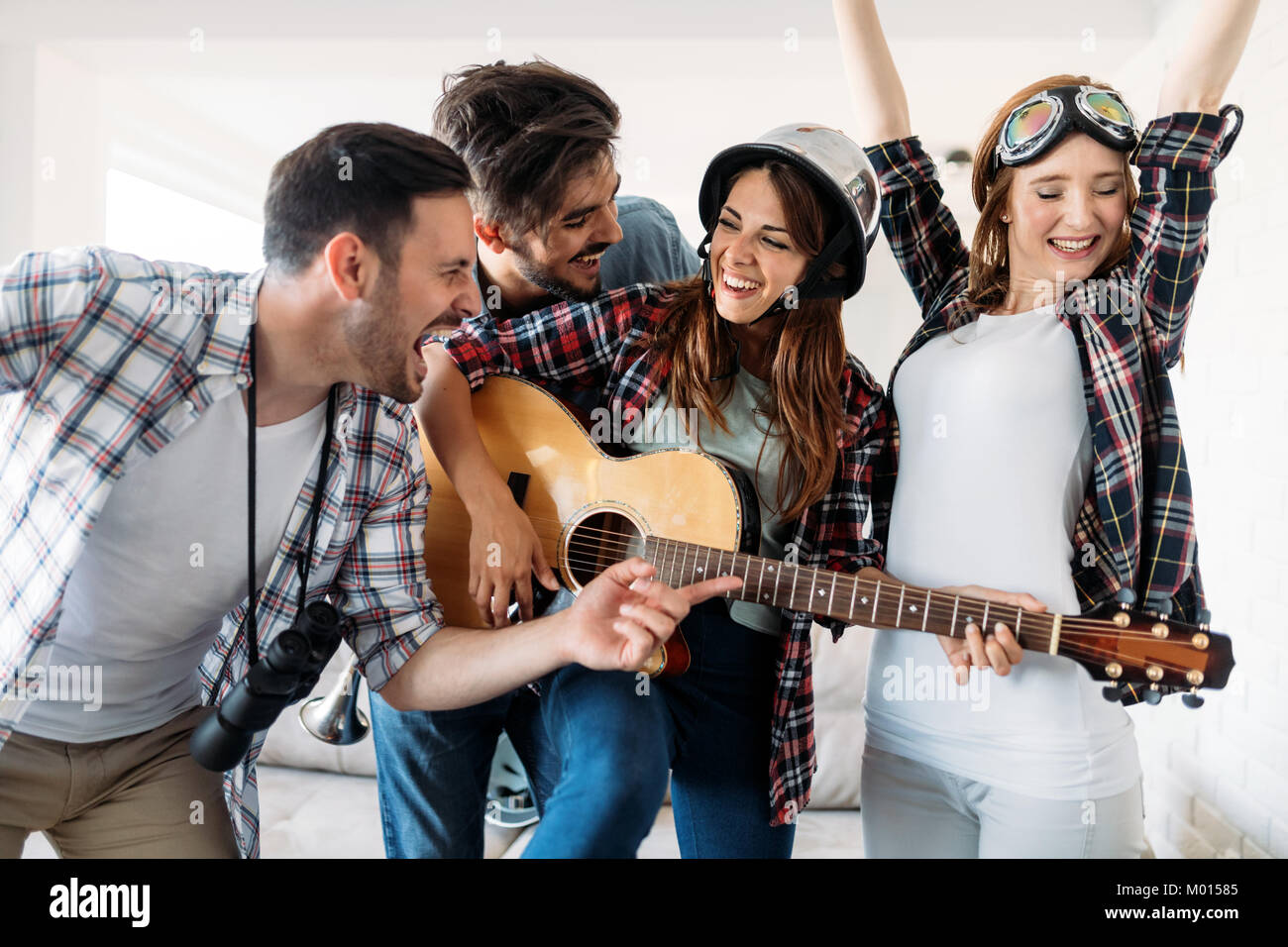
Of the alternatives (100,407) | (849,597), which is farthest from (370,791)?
(849,597)

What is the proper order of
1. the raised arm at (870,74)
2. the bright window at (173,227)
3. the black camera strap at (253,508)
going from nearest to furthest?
the black camera strap at (253,508) → the raised arm at (870,74) → the bright window at (173,227)

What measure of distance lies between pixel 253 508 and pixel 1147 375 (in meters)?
1.33

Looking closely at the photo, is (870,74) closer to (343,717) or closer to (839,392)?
(839,392)

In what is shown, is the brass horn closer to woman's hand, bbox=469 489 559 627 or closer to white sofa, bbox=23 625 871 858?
woman's hand, bbox=469 489 559 627

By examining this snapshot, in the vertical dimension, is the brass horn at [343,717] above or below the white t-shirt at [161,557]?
below

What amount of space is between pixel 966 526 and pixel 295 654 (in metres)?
0.97

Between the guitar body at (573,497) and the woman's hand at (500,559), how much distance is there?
97 millimetres

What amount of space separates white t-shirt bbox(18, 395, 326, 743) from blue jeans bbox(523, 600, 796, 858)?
0.52m

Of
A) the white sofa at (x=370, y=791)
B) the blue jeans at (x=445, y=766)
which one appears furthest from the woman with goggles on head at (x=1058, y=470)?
the white sofa at (x=370, y=791)

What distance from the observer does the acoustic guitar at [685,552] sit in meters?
1.21

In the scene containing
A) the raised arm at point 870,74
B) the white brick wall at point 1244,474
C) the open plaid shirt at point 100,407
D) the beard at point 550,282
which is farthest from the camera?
the white brick wall at point 1244,474

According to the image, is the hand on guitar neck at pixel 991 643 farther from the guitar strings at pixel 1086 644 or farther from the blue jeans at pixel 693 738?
the blue jeans at pixel 693 738

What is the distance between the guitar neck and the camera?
4.11ft
